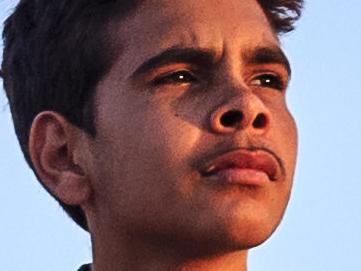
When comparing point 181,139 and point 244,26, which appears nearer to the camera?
point 181,139

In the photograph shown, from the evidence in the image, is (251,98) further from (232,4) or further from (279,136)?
(232,4)

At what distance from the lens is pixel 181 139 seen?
11.7ft

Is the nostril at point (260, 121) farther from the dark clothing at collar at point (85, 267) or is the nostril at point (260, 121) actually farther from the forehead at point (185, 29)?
the dark clothing at collar at point (85, 267)

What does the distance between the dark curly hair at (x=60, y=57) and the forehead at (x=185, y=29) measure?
0.07m

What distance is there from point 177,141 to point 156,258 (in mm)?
433

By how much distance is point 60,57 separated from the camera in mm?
4152

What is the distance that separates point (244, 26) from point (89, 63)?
1.89 feet

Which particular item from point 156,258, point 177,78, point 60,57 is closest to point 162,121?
point 177,78

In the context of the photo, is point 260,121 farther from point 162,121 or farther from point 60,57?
point 60,57

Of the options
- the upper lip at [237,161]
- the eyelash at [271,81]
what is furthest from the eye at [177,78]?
the upper lip at [237,161]

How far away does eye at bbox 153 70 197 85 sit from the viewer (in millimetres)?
3766

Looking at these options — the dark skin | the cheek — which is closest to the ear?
the dark skin

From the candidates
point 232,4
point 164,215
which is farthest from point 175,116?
point 232,4

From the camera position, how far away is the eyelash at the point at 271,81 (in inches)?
155
